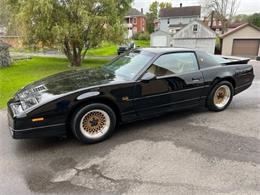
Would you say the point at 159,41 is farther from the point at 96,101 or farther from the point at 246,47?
the point at 96,101

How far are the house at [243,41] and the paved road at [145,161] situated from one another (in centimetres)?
2259

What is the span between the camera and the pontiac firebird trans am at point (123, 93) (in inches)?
118

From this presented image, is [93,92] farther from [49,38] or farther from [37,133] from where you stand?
[49,38]

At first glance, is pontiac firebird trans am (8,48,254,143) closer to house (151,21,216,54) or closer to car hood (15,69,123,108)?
car hood (15,69,123,108)

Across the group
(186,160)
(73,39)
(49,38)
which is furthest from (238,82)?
(49,38)

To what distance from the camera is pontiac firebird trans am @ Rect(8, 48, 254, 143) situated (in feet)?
9.80

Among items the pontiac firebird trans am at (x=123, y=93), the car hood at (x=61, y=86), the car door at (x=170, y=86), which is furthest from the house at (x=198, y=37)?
the car hood at (x=61, y=86)

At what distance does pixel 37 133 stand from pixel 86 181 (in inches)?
40.3

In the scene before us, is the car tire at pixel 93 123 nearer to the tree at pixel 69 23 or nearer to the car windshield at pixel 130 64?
the car windshield at pixel 130 64

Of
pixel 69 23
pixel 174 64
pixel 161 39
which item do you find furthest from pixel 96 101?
pixel 161 39

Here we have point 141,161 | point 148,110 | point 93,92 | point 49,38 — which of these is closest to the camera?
point 141,161

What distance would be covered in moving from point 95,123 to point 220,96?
293cm

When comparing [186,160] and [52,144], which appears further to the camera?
[52,144]

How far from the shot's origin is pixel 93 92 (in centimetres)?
320
